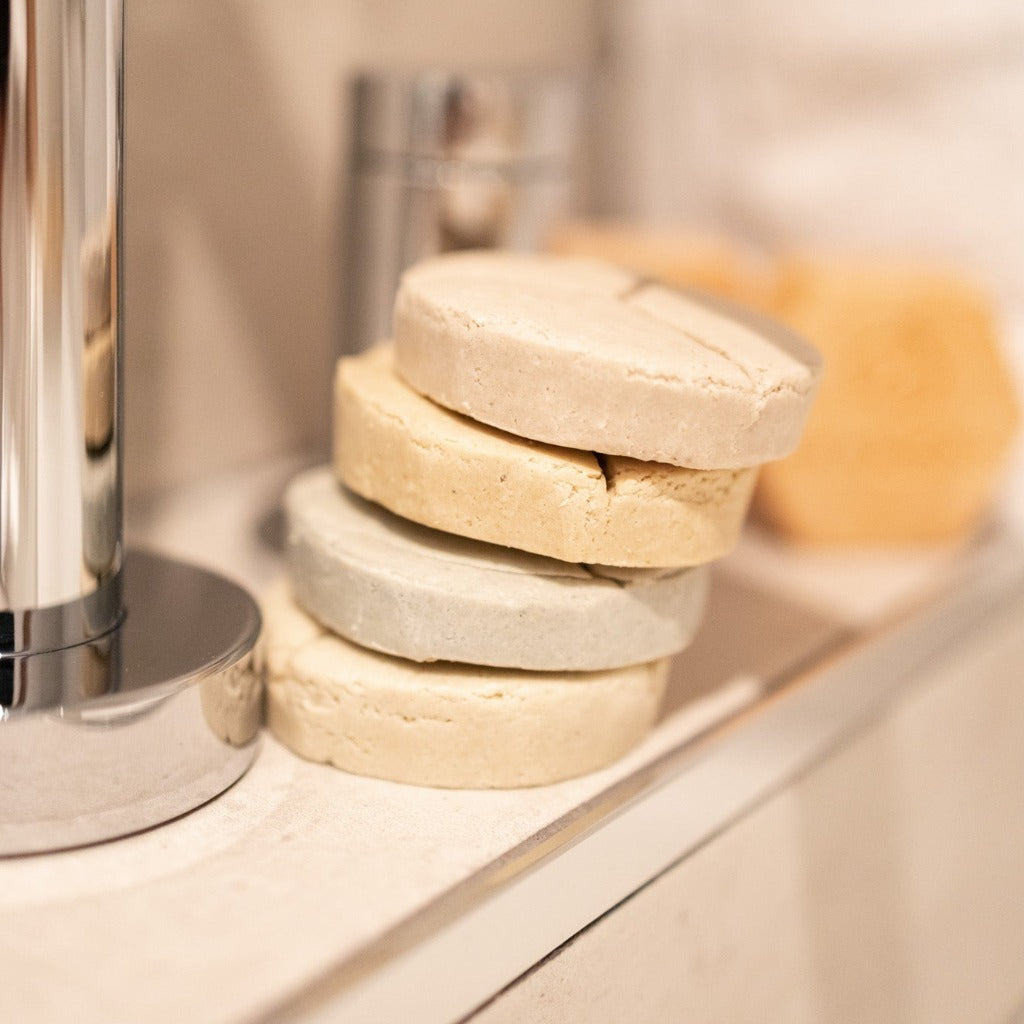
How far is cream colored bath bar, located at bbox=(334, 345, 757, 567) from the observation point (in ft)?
1.38

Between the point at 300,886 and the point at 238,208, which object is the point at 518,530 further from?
the point at 238,208

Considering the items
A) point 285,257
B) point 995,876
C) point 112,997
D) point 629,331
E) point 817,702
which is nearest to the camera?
point 112,997

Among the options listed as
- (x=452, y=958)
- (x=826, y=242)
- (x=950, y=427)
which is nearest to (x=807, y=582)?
(x=950, y=427)

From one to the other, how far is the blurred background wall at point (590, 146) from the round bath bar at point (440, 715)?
0.28m

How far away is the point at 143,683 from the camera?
40cm

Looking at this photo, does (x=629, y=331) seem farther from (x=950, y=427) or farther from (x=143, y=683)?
(x=950, y=427)

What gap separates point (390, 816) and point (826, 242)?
572 mm

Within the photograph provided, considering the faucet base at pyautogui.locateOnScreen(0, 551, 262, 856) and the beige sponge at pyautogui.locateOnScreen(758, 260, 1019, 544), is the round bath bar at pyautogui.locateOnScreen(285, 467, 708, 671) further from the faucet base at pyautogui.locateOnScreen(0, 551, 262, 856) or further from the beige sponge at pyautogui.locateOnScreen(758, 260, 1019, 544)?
the beige sponge at pyautogui.locateOnScreen(758, 260, 1019, 544)

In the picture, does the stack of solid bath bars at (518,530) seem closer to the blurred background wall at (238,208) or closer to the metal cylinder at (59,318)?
the metal cylinder at (59,318)

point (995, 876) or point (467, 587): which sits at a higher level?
point (467, 587)

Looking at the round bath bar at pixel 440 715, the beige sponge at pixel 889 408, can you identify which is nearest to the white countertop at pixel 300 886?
the round bath bar at pixel 440 715

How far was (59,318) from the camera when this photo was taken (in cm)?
38

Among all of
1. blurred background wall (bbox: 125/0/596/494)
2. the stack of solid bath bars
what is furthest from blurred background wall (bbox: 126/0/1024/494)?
the stack of solid bath bars

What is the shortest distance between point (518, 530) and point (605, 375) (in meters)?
0.06
